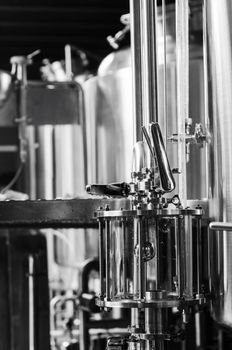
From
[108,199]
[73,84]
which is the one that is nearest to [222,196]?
[108,199]

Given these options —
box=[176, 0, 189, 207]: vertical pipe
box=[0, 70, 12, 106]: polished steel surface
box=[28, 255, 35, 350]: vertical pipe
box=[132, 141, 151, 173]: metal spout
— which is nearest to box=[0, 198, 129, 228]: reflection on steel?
box=[176, 0, 189, 207]: vertical pipe

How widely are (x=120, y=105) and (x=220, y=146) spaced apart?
129 centimetres

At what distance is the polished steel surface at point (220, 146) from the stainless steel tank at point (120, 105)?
0.53m

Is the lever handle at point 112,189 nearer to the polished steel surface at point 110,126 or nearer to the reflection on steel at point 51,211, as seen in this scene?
the reflection on steel at point 51,211

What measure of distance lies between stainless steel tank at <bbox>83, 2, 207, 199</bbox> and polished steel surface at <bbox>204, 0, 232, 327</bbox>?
1.74ft

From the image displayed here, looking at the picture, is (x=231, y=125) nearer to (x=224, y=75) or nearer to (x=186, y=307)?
(x=224, y=75)

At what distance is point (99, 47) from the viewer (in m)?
7.12

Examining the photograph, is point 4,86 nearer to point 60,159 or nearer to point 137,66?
point 60,159

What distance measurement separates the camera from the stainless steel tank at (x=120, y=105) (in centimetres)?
332

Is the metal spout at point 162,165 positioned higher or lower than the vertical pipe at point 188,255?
higher

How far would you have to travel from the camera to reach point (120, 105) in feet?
12.5

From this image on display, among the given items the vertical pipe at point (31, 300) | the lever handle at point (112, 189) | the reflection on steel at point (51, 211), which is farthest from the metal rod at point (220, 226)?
the vertical pipe at point (31, 300)

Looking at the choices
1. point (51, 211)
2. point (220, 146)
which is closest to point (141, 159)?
point (220, 146)

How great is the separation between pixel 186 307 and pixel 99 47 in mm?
4911
